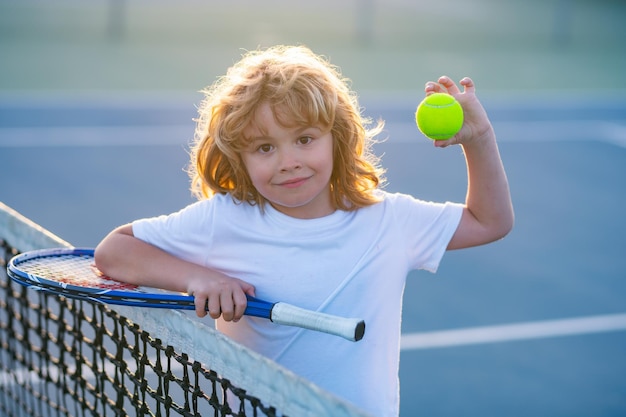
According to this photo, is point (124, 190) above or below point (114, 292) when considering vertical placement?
below

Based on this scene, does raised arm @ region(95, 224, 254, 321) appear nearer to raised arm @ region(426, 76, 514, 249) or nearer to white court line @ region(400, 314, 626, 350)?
raised arm @ region(426, 76, 514, 249)

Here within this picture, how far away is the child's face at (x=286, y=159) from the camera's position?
2156mm

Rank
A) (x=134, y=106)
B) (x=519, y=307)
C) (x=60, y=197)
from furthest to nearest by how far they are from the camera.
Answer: (x=134, y=106), (x=60, y=197), (x=519, y=307)

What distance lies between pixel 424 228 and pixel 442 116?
261 mm

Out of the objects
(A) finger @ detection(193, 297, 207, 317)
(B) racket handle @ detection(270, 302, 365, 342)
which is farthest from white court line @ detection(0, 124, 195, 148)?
(B) racket handle @ detection(270, 302, 365, 342)

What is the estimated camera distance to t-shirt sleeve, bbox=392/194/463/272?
2.30 meters

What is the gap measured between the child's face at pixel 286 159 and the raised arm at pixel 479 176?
11.1 inches

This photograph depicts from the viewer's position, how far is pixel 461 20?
18391 millimetres

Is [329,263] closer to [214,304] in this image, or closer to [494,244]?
[214,304]

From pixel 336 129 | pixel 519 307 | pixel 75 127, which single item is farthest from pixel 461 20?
pixel 336 129

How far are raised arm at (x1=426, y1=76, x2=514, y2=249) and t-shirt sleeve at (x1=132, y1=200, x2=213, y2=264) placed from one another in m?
0.56

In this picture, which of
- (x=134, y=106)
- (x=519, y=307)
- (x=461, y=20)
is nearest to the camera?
(x=519, y=307)

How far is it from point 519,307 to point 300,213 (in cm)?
378

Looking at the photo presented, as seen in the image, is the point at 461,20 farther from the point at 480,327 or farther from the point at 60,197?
the point at 480,327
